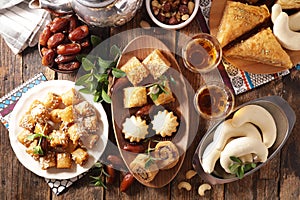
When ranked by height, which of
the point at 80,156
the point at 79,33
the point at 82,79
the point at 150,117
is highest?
the point at 79,33

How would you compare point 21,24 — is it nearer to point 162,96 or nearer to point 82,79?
point 82,79

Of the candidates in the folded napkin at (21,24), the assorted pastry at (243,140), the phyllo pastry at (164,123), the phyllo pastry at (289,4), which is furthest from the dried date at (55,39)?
the phyllo pastry at (289,4)

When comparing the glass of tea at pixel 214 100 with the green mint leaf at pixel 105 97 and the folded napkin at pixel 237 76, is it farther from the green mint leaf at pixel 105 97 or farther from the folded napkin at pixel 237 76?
the green mint leaf at pixel 105 97

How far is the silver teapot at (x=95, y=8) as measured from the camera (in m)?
1.80

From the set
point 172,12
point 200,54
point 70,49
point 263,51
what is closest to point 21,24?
point 70,49

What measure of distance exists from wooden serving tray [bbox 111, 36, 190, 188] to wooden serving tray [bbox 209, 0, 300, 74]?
19 cm

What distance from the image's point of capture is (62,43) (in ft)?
6.79

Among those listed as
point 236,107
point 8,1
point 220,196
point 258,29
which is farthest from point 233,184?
Result: point 8,1

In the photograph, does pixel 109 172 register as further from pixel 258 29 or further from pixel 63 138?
pixel 258 29

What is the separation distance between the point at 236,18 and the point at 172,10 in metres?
0.24

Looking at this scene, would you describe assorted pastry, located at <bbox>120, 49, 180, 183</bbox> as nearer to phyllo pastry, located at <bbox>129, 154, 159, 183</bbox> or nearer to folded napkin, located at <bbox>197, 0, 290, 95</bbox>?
phyllo pastry, located at <bbox>129, 154, 159, 183</bbox>

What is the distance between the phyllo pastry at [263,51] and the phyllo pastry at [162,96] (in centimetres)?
25

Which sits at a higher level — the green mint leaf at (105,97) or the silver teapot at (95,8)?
the silver teapot at (95,8)

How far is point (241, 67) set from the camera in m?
2.02
